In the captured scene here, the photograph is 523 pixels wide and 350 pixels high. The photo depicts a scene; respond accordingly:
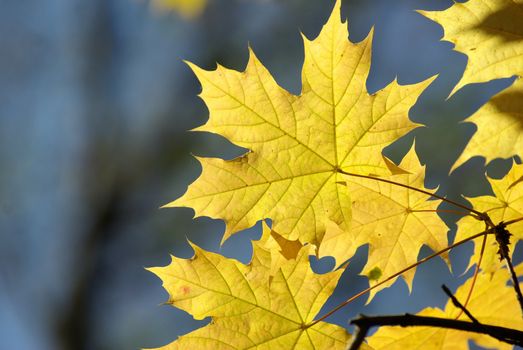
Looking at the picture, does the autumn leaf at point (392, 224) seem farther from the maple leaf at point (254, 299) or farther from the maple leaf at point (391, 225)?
the maple leaf at point (254, 299)

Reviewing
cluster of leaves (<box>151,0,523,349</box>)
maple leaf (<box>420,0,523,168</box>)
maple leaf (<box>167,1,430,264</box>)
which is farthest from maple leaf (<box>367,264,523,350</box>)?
maple leaf (<box>420,0,523,168</box>)

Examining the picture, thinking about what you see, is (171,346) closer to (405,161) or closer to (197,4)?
(405,161)

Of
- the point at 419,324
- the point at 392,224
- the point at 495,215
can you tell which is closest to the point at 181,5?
the point at 392,224

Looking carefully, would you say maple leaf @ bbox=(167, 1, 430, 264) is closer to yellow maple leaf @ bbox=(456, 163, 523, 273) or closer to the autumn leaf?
the autumn leaf

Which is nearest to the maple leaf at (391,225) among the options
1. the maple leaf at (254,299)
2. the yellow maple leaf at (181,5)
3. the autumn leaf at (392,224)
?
the autumn leaf at (392,224)

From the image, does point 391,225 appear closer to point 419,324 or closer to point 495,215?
point 495,215

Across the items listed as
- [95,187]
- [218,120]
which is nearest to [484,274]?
[218,120]

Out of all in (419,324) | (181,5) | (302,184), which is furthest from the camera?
(181,5)
